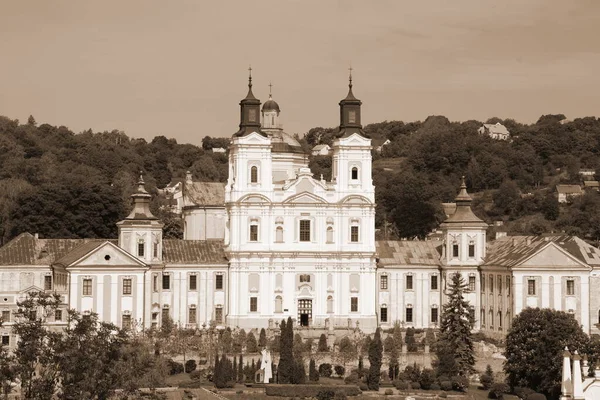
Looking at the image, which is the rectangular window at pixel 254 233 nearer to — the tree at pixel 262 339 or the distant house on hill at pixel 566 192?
the tree at pixel 262 339

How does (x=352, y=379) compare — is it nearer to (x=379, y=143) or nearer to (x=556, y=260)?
(x=556, y=260)

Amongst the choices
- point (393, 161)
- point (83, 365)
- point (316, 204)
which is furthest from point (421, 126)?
point (83, 365)

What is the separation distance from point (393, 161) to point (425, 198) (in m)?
36.6

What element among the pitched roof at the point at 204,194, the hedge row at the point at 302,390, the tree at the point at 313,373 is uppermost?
the pitched roof at the point at 204,194

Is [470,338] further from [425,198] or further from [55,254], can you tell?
[425,198]

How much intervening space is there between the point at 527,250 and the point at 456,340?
1198 centimetres

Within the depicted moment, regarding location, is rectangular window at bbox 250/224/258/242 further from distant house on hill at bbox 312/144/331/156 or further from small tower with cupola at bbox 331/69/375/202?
distant house on hill at bbox 312/144/331/156

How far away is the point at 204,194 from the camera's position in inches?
4269

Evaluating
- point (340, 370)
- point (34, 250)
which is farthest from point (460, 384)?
point (34, 250)

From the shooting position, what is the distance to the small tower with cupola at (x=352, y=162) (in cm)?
8906

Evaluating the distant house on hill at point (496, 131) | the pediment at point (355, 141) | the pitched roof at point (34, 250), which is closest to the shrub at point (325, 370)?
the pediment at point (355, 141)

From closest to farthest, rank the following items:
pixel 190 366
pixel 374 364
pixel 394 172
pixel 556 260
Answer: pixel 374 364 < pixel 190 366 < pixel 556 260 < pixel 394 172

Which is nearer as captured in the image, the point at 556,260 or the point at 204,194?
the point at 556,260

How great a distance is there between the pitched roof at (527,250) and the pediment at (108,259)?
21.3 m
